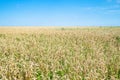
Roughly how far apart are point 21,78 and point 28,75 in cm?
22

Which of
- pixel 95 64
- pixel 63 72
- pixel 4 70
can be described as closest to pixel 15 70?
pixel 4 70

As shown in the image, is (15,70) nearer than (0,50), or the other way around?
(15,70)

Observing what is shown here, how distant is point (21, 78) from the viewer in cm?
507

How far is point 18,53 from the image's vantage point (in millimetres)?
9352

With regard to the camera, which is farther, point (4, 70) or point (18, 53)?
point (18, 53)

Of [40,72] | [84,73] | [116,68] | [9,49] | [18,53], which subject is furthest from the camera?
[9,49]

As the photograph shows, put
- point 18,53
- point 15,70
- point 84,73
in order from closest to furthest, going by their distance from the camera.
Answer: point 15,70, point 84,73, point 18,53

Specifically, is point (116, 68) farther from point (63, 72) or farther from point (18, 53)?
point (18, 53)


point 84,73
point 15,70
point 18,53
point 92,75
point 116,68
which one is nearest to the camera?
point 92,75

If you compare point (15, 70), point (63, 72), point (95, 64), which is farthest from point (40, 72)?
point (95, 64)

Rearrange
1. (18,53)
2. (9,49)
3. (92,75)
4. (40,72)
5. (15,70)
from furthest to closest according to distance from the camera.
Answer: (9,49), (18,53), (40,72), (15,70), (92,75)

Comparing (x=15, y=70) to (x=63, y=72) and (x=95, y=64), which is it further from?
(x=95, y=64)

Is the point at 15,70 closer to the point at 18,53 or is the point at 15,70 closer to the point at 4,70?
the point at 4,70

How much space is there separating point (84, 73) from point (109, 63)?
1.96m
